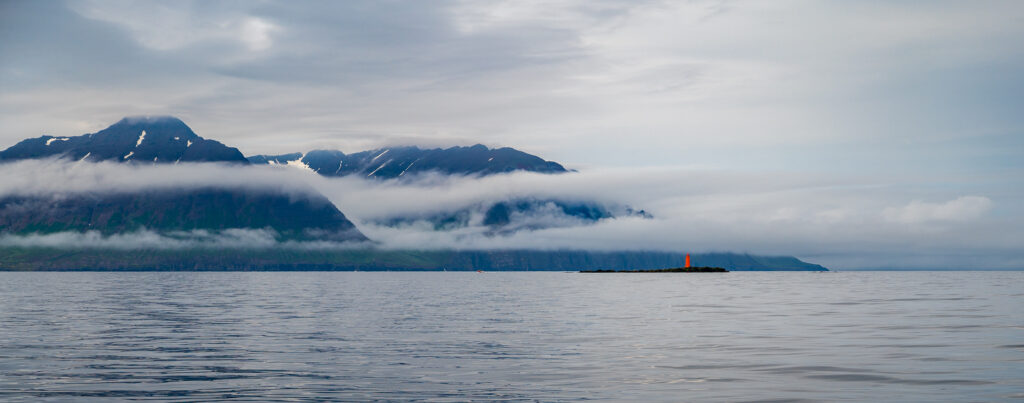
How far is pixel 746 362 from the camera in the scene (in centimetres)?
3631

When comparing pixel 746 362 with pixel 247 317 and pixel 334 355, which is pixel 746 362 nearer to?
pixel 334 355

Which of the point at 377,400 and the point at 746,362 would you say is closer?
the point at 377,400

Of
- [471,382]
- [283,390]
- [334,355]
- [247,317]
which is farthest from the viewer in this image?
[247,317]

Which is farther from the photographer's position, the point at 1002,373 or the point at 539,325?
the point at 539,325

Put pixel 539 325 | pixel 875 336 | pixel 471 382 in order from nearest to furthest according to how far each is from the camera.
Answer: pixel 471 382 < pixel 875 336 < pixel 539 325

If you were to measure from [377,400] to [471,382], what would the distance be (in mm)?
5035

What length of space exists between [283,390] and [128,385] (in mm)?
6390

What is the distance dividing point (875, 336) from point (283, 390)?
116ft

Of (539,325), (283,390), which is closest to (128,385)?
(283,390)

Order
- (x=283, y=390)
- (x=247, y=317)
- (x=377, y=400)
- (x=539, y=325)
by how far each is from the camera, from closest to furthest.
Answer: (x=377, y=400)
(x=283, y=390)
(x=539, y=325)
(x=247, y=317)

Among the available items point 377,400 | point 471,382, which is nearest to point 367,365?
point 471,382

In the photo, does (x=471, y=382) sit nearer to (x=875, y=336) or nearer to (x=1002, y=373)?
(x=1002, y=373)

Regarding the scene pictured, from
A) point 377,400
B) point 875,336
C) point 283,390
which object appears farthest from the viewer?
point 875,336

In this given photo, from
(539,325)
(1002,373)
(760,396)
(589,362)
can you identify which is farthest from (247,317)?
(1002,373)
